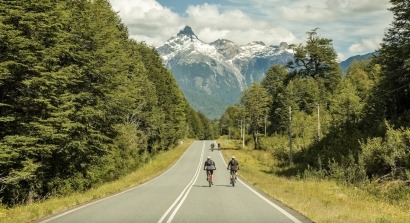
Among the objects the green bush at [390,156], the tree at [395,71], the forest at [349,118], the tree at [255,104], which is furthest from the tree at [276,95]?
the green bush at [390,156]

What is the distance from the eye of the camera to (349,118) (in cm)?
4759

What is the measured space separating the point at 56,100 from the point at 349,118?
35884 mm

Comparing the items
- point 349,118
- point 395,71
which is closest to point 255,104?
point 349,118

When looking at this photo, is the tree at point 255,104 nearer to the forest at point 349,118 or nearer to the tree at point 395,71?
the forest at point 349,118

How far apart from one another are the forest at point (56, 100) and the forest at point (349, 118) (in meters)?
15.9

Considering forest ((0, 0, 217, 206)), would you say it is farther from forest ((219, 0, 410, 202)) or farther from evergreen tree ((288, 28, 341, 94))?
evergreen tree ((288, 28, 341, 94))

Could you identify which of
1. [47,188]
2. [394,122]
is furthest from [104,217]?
[394,122]

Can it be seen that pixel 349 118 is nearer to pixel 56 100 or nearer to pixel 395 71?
pixel 395 71

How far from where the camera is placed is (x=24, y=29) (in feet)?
64.8

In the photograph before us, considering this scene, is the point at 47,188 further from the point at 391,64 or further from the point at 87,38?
the point at 391,64

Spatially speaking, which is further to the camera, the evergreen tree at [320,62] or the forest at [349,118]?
the evergreen tree at [320,62]

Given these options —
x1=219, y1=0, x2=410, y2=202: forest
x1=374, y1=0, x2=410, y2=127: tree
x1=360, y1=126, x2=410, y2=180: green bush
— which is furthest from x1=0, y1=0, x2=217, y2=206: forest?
x1=374, y1=0, x2=410, y2=127: tree

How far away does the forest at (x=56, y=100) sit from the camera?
18.9m

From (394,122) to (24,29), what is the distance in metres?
27.2
